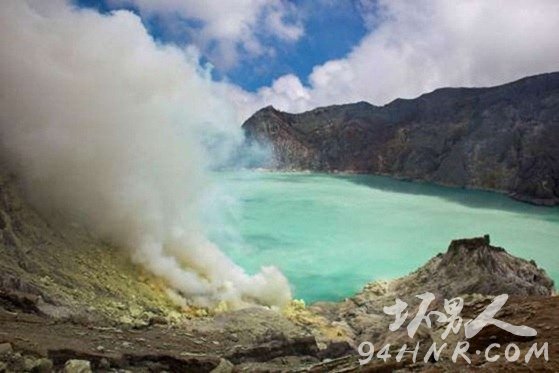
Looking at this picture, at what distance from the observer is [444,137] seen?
115 m

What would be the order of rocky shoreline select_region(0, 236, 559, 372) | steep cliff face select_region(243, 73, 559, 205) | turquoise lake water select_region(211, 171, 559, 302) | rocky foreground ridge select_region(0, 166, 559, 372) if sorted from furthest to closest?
1. steep cliff face select_region(243, 73, 559, 205)
2. turquoise lake water select_region(211, 171, 559, 302)
3. rocky foreground ridge select_region(0, 166, 559, 372)
4. rocky shoreline select_region(0, 236, 559, 372)

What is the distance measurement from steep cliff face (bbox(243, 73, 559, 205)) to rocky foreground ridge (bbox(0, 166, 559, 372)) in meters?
65.0

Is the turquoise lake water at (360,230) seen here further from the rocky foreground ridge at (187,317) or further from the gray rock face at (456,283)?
the rocky foreground ridge at (187,317)

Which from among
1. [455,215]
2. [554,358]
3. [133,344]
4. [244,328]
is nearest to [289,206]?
[455,215]

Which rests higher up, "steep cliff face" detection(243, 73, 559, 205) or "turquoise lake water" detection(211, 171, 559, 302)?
"steep cliff face" detection(243, 73, 559, 205)

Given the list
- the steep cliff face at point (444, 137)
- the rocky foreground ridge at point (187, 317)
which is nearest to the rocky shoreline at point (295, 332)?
the rocky foreground ridge at point (187, 317)

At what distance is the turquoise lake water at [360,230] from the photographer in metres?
32.3

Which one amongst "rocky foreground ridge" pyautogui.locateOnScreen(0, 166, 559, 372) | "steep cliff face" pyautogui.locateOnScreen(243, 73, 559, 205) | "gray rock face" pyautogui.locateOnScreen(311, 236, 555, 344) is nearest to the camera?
"rocky foreground ridge" pyautogui.locateOnScreen(0, 166, 559, 372)

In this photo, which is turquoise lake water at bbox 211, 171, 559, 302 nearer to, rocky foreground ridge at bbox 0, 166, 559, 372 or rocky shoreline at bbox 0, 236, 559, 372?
rocky shoreline at bbox 0, 236, 559, 372

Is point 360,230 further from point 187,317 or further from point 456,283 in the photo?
point 187,317

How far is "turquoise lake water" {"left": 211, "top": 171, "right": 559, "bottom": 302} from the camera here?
32.3m

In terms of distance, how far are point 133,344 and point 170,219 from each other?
52.9 ft

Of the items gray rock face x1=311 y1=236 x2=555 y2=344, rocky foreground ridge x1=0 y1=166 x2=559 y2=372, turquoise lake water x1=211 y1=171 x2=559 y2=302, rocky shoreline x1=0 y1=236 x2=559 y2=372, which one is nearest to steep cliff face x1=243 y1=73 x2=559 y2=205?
turquoise lake water x1=211 y1=171 x2=559 y2=302

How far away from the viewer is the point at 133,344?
963 cm
